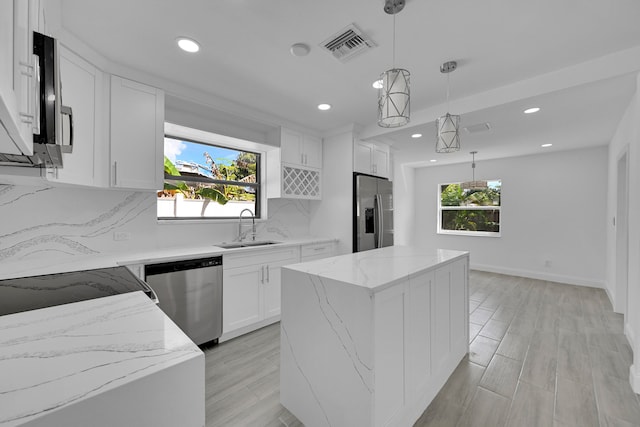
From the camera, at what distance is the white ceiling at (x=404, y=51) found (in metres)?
1.59

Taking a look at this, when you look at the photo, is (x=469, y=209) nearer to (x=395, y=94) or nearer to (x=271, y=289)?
(x=271, y=289)

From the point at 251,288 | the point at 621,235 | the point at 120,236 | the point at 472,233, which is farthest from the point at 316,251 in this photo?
the point at 472,233

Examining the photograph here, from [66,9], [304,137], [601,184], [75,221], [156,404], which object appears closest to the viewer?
[156,404]

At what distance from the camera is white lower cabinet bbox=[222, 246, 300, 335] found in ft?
8.44

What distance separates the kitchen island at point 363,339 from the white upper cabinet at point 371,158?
2.13 meters

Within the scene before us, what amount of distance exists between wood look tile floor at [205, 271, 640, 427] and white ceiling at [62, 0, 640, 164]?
7.59 ft

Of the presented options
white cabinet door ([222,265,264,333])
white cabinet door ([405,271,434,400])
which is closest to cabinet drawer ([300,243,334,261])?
white cabinet door ([222,265,264,333])

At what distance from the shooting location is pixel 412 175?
6.64m

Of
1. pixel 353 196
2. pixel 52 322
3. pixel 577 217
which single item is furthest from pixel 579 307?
pixel 52 322

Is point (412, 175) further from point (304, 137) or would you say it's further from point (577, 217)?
point (304, 137)

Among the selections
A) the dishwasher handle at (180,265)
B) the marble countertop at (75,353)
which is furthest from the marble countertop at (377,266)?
the dishwasher handle at (180,265)

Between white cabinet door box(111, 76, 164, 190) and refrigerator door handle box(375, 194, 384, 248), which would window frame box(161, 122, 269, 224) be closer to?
white cabinet door box(111, 76, 164, 190)

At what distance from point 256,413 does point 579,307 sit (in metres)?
4.25

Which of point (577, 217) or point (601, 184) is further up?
point (601, 184)
